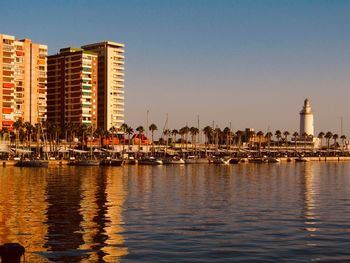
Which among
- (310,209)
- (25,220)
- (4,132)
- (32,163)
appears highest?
(4,132)

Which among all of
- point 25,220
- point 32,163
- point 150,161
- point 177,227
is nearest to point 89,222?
point 25,220

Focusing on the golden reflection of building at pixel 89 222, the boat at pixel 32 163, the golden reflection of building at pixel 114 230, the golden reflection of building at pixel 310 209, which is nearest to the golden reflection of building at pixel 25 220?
the golden reflection of building at pixel 89 222

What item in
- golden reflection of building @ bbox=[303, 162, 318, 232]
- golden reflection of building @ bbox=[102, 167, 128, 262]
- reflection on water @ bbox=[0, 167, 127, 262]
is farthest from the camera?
golden reflection of building @ bbox=[303, 162, 318, 232]

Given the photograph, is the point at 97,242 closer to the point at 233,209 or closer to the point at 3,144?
the point at 233,209

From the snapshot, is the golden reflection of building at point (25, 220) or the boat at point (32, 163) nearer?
the golden reflection of building at point (25, 220)

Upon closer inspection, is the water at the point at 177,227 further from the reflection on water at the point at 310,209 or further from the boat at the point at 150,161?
the boat at the point at 150,161

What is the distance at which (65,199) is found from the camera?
58.7 meters

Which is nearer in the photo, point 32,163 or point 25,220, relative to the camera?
point 25,220

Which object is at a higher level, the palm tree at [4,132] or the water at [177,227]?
the palm tree at [4,132]

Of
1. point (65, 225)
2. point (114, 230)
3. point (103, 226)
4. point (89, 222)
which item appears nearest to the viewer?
point (114, 230)

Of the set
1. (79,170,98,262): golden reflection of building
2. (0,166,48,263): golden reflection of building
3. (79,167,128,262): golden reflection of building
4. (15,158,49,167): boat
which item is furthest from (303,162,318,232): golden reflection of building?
(15,158,49,167): boat

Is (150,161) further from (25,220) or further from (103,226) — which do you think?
(103,226)

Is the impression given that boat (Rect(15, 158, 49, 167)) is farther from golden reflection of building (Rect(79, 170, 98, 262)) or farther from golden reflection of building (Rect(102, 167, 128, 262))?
golden reflection of building (Rect(102, 167, 128, 262))

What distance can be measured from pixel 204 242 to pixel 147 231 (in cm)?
523
